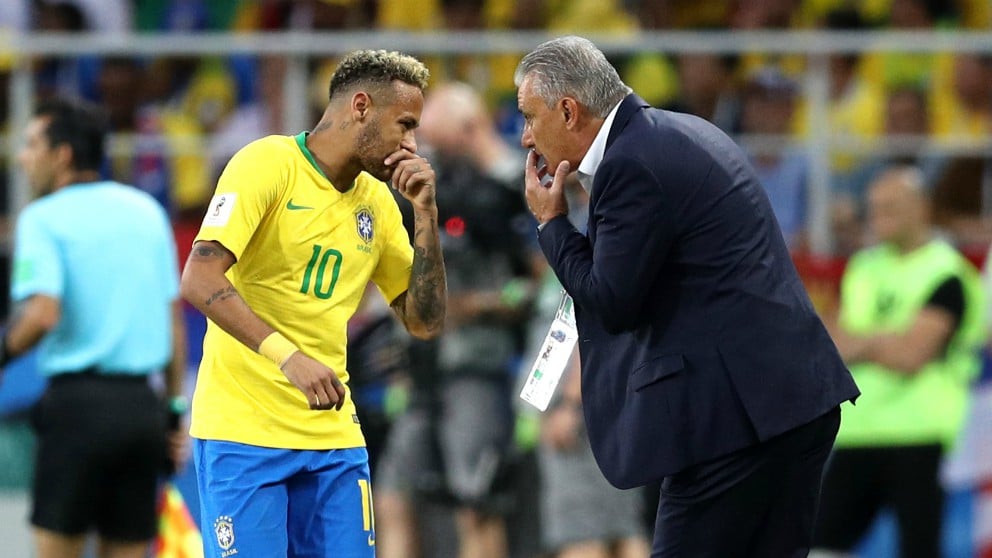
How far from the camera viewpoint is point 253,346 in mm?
4543

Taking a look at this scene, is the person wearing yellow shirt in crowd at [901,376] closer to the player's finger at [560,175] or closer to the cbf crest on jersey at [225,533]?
the player's finger at [560,175]

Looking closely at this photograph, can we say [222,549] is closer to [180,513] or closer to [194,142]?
[180,513]

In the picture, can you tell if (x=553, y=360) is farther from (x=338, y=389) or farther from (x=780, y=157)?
(x=780, y=157)

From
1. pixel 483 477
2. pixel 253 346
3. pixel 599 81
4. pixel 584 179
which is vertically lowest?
pixel 483 477

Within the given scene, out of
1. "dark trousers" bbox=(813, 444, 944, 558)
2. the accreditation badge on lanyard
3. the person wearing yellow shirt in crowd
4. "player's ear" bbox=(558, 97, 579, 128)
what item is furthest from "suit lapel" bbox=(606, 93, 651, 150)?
"dark trousers" bbox=(813, 444, 944, 558)

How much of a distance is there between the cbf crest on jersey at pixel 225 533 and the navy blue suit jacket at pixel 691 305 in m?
1.11

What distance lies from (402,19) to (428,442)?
339 cm

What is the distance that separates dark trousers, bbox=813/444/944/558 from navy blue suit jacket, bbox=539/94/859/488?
3639 mm

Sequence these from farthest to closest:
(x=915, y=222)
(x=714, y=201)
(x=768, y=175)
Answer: (x=768, y=175) < (x=915, y=222) < (x=714, y=201)

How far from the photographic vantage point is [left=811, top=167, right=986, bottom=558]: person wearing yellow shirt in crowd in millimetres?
8062

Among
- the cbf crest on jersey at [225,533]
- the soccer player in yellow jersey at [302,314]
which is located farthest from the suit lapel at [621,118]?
the cbf crest on jersey at [225,533]

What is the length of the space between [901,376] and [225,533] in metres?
4.44

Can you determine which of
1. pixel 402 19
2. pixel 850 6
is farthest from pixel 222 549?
pixel 850 6

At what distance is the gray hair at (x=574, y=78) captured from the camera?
4641 millimetres
